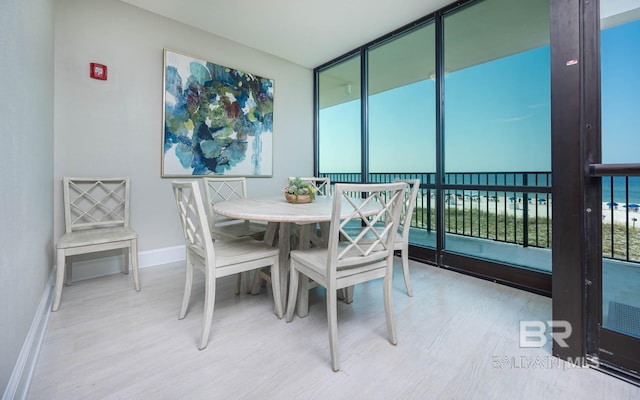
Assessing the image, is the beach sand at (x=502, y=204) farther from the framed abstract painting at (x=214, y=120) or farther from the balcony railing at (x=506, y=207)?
the framed abstract painting at (x=214, y=120)

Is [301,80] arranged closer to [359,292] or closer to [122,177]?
[122,177]

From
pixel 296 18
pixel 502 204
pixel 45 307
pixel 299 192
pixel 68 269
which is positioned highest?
pixel 296 18

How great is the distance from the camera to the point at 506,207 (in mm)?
2965

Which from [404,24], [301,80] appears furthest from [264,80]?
[404,24]

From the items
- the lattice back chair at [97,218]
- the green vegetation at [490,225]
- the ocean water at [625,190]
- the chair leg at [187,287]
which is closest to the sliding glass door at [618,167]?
the ocean water at [625,190]

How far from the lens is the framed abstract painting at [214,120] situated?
9.32ft

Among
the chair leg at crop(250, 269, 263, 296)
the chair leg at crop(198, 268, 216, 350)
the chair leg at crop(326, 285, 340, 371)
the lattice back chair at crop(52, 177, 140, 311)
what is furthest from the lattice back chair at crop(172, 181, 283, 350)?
the lattice back chair at crop(52, 177, 140, 311)

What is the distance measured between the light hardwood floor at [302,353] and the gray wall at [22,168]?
0.30 m

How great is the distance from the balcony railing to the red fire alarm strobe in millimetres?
2919

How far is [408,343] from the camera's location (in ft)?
4.91

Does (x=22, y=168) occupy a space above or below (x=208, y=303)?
above

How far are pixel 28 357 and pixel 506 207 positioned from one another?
389cm

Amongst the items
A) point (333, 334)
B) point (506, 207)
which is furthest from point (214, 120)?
point (506, 207)

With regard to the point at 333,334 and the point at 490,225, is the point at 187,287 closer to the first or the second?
the point at 333,334
